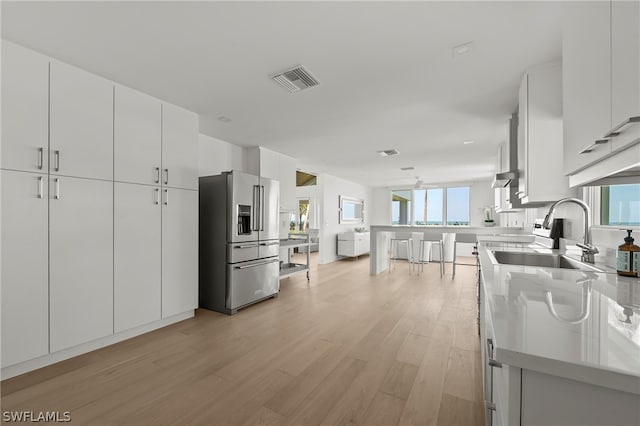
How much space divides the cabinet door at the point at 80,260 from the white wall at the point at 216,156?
1759 mm

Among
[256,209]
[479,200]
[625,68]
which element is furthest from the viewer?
[479,200]

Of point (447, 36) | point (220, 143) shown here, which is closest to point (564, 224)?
point (447, 36)

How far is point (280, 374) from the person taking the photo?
2.02 meters

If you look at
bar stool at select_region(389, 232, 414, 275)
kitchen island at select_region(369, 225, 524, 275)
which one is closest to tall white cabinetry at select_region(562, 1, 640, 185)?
kitchen island at select_region(369, 225, 524, 275)

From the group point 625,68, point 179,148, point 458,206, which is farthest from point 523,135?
point 458,206

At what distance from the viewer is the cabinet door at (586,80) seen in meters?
0.87

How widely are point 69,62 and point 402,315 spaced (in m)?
4.05

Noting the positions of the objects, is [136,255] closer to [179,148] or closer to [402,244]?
[179,148]

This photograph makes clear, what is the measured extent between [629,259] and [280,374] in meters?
2.12

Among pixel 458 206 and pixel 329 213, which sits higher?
pixel 458 206

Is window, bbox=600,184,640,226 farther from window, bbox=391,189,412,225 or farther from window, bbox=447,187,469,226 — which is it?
window, bbox=391,189,412,225

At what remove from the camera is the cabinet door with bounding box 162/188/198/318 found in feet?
9.63

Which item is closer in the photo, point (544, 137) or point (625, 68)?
point (625, 68)

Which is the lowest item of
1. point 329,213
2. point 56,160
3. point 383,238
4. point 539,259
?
point 383,238
